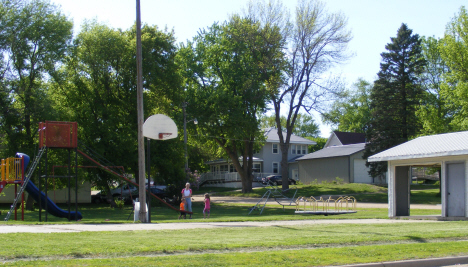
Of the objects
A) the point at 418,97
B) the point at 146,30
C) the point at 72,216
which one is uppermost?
the point at 146,30

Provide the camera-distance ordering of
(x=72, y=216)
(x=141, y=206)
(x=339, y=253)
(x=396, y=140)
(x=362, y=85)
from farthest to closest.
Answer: (x=362, y=85), (x=396, y=140), (x=72, y=216), (x=141, y=206), (x=339, y=253)

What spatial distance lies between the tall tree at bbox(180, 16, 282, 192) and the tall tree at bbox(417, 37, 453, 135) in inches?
599

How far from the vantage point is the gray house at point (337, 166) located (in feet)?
179

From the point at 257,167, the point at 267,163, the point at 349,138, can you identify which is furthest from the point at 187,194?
the point at 349,138

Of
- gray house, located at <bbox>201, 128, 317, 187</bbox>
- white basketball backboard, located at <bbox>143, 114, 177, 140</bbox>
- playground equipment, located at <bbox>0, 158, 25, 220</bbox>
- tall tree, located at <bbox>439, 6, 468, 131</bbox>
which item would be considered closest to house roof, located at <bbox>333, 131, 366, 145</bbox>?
gray house, located at <bbox>201, 128, 317, 187</bbox>

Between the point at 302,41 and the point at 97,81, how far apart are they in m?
21.2

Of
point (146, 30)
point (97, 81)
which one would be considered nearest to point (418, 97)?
point (146, 30)

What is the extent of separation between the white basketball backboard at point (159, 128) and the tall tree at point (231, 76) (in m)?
27.3

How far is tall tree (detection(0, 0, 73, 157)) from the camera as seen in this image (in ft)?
102

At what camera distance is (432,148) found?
19.3 metres

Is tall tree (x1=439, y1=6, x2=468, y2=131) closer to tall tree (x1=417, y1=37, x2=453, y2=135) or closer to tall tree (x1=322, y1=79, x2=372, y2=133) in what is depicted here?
tall tree (x1=417, y1=37, x2=453, y2=135)

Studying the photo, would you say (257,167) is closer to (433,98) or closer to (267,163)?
(267,163)

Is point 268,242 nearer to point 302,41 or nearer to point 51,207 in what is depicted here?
point 51,207

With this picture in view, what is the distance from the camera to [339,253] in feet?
30.4
